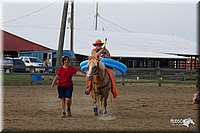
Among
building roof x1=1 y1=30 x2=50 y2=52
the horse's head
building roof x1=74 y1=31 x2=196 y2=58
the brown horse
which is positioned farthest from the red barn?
the horse's head

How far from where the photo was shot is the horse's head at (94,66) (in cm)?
875

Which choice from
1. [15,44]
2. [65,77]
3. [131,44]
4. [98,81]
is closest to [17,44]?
[15,44]

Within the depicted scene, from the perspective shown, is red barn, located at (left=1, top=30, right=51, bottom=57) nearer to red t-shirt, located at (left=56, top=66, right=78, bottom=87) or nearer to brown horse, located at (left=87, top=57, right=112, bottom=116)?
red t-shirt, located at (left=56, top=66, right=78, bottom=87)

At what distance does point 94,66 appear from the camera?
882 cm

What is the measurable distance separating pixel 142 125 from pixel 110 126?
0.67 m

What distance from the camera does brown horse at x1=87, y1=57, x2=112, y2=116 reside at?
8844 millimetres

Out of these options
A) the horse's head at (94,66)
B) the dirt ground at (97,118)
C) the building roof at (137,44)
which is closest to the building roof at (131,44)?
the building roof at (137,44)

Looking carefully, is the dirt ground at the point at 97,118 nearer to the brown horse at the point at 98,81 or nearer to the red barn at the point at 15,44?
the brown horse at the point at 98,81

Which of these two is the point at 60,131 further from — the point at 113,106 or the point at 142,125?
the point at 113,106

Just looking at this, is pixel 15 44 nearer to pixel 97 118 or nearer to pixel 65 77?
pixel 65 77

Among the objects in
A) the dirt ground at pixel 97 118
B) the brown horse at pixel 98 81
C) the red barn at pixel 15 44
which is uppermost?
the red barn at pixel 15 44

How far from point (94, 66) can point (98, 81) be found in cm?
52

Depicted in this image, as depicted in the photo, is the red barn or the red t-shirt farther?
the red barn

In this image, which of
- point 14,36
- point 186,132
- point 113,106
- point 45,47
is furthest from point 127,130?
point 14,36
